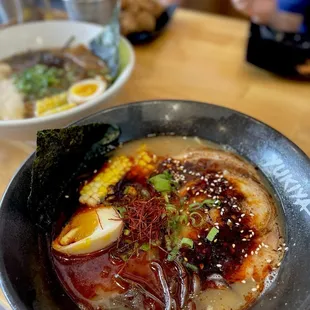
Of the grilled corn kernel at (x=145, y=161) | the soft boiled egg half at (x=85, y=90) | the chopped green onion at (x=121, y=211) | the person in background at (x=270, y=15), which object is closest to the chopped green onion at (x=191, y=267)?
the chopped green onion at (x=121, y=211)

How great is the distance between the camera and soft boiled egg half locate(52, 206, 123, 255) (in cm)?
107

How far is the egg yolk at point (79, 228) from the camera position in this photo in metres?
1.10

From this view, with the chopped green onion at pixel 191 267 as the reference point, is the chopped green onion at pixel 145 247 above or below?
below

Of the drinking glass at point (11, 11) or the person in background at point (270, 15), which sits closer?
the person in background at point (270, 15)

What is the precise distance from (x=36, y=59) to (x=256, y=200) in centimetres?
130

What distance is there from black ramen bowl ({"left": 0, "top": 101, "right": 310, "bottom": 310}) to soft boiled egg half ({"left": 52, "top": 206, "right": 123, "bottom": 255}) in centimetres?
6

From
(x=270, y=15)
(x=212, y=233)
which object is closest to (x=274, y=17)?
(x=270, y=15)

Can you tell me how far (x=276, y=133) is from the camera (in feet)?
4.04

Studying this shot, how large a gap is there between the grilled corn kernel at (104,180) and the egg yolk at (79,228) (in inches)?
2.1

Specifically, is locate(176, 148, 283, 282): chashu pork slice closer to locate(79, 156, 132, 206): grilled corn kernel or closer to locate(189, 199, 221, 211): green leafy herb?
locate(189, 199, 221, 211): green leafy herb

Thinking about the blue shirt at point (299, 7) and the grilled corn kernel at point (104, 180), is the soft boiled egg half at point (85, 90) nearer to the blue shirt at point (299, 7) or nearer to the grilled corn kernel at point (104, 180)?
the grilled corn kernel at point (104, 180)

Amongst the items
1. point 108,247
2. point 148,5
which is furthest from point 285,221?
point 148,5

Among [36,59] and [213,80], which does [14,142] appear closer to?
[36,59]

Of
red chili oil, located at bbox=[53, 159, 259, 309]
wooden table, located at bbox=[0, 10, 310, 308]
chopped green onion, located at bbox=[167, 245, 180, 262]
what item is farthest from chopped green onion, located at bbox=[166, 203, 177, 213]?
wooden table, located at bbox=[0, 10, 310, 308]
